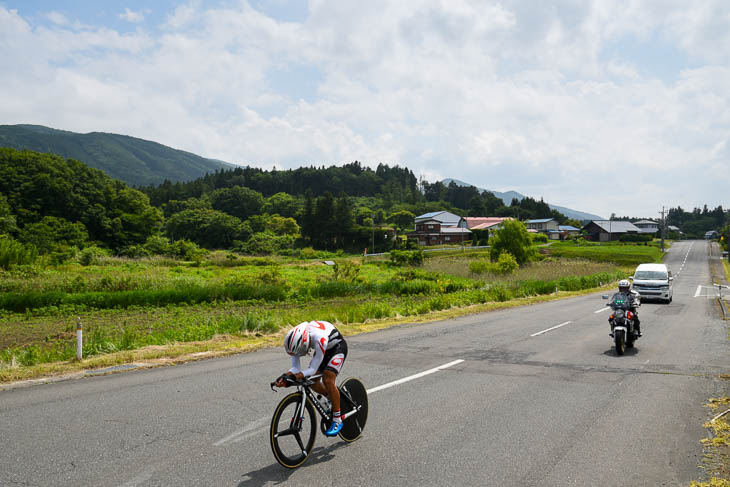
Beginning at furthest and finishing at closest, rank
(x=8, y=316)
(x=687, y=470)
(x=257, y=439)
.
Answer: (x=8, y=316)
(x=257, y=439)
(x=687, y=470)

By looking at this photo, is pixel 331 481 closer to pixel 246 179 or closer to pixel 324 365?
pixel 324 365

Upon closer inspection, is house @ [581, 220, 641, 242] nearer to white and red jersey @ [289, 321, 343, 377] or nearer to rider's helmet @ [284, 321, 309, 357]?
white and red jersey @ [289, 321, 343, 377]

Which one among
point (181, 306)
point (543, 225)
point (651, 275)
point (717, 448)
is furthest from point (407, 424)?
point (543, 225)

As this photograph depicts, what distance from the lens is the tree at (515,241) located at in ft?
201

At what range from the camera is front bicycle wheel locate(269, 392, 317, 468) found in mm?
4961

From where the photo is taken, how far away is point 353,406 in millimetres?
5809

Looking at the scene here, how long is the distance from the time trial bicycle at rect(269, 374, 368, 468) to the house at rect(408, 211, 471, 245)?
106 meters

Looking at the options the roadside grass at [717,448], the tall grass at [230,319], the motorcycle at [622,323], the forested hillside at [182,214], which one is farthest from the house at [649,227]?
the roadside grass at [717,448]

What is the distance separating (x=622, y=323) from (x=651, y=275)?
60.6ft

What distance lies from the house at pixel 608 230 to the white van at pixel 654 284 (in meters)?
101

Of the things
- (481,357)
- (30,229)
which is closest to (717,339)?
(481,357)

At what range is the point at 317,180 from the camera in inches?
7298

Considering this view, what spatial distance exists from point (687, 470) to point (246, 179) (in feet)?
602

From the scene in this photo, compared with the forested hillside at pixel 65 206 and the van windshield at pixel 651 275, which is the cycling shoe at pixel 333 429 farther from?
the forested hillside at pixel 65 206
